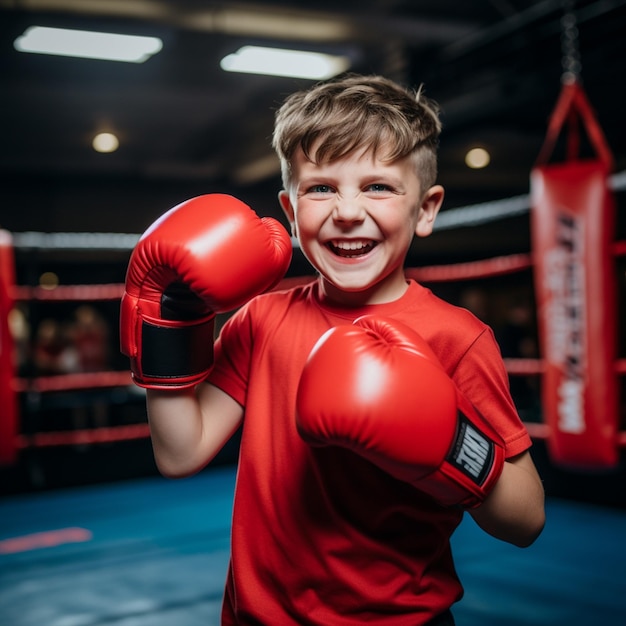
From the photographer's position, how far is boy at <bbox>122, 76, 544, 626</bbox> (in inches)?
33.7

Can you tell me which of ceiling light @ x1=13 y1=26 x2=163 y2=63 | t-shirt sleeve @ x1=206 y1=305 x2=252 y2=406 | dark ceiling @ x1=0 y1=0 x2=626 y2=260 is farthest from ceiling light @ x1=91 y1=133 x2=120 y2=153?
t-shirt sleeve @ x1=206 y1=305 x2=252 y2=406

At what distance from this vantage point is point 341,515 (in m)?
0.87

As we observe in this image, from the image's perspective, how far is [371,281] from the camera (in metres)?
0.89

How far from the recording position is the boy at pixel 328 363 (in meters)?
0.86

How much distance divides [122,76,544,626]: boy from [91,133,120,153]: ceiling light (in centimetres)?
611

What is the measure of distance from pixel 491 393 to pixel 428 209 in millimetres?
262

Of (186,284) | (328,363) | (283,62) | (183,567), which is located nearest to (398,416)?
(328,363)

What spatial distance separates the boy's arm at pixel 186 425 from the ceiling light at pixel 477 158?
7068 millimetres

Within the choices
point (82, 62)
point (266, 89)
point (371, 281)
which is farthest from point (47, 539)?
point (266, 89)

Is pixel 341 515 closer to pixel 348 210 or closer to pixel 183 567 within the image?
pixel 348 210

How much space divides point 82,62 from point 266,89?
1383mm

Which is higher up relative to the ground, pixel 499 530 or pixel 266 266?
pixel 266 266

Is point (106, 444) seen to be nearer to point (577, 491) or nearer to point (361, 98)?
point (577, 491)

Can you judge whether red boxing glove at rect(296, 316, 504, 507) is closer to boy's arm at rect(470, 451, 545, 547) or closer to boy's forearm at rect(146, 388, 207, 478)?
boy's arm at rect(470, 451, 545, 547)
